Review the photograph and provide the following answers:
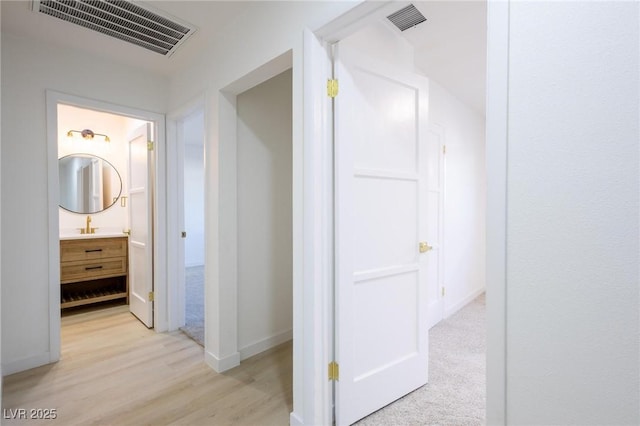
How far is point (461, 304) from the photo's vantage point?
3.67 metres

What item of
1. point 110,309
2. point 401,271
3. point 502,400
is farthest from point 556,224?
point 110,309

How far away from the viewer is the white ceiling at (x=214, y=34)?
1.93 m

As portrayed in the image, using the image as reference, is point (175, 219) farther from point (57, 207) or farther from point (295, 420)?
point (295, 420)

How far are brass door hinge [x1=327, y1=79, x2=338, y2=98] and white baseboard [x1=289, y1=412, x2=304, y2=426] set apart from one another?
1.69 meters

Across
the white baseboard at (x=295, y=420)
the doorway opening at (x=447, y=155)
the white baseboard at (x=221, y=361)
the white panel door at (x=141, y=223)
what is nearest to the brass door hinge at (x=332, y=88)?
the doorway opening at (x=447, y=155)

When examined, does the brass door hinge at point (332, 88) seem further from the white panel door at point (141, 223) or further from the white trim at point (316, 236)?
the white panel door at point (141, 223)

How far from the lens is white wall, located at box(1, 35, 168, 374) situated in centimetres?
221

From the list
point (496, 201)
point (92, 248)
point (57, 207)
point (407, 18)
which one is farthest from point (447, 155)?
point (92, 248)

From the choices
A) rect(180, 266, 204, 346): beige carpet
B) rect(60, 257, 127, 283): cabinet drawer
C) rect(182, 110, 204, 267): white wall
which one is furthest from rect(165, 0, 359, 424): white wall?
rect(182, 110, 204, 267): white wall

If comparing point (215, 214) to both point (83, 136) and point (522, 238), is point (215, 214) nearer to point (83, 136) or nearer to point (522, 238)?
point (522, 238)

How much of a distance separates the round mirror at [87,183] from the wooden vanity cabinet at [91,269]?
2.25ft

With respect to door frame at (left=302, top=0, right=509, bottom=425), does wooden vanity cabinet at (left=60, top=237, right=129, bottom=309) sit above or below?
below

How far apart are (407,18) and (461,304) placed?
3092mm

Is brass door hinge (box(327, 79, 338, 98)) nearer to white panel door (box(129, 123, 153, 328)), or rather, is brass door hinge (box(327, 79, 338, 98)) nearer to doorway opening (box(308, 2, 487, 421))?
doorway opening (box(308, 2, 487, 421))
